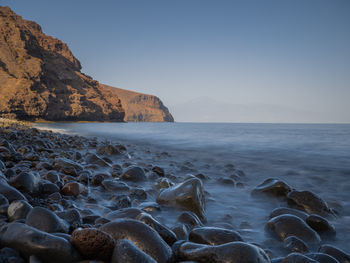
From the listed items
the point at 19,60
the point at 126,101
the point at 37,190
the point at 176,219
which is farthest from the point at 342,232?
the point at 126,101

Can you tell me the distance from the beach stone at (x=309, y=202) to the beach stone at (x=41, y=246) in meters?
2.65

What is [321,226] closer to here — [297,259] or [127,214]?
[297,259]

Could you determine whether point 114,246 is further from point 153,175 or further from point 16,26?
point 16,26

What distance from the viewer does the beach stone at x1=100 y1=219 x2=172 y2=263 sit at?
1199 mm

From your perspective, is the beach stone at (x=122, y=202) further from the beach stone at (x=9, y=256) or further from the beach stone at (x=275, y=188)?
the beach stone at (x=275, y=188)

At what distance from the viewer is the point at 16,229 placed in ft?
3.47

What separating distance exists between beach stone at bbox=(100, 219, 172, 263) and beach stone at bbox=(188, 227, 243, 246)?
34 cm

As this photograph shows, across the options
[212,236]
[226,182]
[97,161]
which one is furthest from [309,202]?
[97,161]

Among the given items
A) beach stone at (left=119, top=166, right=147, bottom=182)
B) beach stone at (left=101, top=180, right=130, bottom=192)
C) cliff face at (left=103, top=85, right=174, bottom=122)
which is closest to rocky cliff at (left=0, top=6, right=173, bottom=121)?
beach stone at (left=119, top=166, right=147, bottom=182)

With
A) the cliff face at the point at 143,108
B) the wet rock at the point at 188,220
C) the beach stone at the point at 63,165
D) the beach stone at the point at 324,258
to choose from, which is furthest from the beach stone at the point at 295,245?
the cliff face at the point at 143,108

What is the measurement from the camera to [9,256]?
0.97 m

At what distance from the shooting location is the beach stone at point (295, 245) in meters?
1.62

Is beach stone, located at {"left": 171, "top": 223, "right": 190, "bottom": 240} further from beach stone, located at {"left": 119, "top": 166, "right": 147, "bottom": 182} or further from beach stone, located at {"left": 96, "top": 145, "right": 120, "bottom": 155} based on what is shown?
beach stone, located at {"left": 96, "top": 145, "right": 120, "bottom": 155}

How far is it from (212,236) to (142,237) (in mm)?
565
